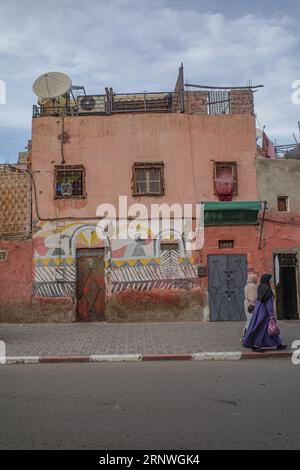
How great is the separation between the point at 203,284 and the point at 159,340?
4634 millimetres

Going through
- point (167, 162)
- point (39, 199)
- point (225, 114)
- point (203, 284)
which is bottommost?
point (203, 284)

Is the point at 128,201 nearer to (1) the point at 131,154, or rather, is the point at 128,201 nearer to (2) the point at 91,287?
(1) the point at 131,154

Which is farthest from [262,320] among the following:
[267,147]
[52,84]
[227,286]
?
[52,84]

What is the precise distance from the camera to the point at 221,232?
53.0 feet

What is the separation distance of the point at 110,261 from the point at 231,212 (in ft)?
14.5

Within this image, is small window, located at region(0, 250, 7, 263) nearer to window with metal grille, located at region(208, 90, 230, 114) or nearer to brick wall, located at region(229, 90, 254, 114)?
window with metal grille, located at region(208, 90, 230, 114)

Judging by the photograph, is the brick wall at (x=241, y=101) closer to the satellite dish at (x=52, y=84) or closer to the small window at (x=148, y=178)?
the small window at (x=148, y=178)

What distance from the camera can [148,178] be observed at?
16391 millimetres

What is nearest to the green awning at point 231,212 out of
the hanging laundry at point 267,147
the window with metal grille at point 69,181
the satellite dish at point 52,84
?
the hanging laundry at point 267,147

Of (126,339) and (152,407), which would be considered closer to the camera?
(152,407)

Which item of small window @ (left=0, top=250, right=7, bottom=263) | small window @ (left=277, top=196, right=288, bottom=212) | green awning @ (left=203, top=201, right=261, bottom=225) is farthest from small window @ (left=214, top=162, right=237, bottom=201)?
small window @ (left=0, top=250, right=7, bottom=263)
